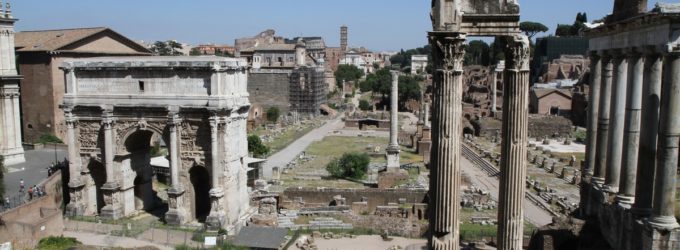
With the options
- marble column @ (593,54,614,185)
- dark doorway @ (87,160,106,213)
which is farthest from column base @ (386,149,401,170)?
marble column @ (593,54,614,185)

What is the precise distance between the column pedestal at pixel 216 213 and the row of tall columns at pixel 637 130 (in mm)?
12998

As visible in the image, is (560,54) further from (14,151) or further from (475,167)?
(14,151)

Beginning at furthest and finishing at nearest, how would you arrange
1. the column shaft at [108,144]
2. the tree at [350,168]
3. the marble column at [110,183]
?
the tree at [350,168] → the marble column at [110,183] → the column shaft at [108,144]

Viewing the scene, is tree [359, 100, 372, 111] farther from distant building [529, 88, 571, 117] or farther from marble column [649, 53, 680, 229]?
marble column [649, 53, 680, 229]

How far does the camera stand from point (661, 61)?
42.9 feet

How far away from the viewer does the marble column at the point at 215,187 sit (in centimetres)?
2091

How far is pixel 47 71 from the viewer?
37688 millimetres

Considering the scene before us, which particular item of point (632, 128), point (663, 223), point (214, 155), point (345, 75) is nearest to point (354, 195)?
point (214, 155)

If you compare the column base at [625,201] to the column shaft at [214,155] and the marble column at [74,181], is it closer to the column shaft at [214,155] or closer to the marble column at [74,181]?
the column shaft at [214,155]

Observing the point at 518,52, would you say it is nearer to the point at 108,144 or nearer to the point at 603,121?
the point at 603,121

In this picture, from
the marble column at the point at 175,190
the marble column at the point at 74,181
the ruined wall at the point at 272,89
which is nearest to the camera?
the marble column at the point at 175,190

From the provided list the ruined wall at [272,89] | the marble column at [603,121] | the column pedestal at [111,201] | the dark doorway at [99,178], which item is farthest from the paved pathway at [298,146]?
the marble column at [603,121]

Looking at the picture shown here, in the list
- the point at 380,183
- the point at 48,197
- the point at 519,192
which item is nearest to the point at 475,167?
the point at 380,183

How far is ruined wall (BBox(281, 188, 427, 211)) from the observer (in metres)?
26.3
